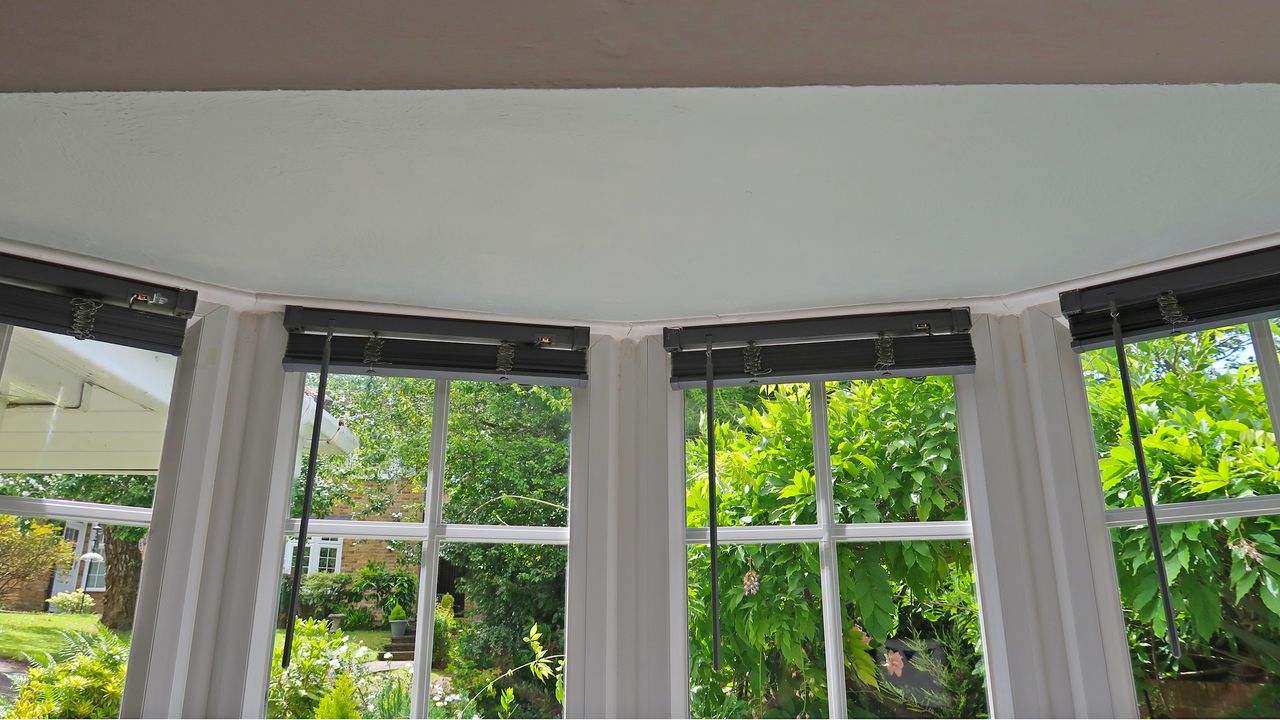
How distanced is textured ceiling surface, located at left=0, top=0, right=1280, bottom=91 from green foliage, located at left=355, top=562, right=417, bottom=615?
231 cm

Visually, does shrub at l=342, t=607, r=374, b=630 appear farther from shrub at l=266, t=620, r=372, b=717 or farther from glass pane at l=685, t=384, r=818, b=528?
glass pane at l=685, t=384, r=818, b=528

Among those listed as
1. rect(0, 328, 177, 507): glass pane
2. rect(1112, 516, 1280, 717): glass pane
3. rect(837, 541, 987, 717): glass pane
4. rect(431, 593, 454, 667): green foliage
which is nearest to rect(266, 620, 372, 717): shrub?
rect(431, 593, 454, 667): green foliage

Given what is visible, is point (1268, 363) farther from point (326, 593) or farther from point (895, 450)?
point (326, 593)

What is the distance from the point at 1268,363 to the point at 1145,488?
56cm

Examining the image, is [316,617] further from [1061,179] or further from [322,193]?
[1061,179]

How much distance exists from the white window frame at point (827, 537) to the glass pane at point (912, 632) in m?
0.04

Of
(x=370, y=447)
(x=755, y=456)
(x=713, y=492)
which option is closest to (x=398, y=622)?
(x=370, y=447)

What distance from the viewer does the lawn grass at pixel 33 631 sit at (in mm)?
2490

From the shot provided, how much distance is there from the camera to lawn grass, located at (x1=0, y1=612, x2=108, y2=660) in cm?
249

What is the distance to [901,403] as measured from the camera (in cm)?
321

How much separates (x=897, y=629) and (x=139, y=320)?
2.85 metres

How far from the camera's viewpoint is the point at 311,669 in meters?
2.90

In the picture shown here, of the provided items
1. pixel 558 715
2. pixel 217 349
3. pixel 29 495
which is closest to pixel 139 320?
pixel 217 349

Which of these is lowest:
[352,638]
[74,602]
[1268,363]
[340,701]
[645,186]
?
[340,701]
